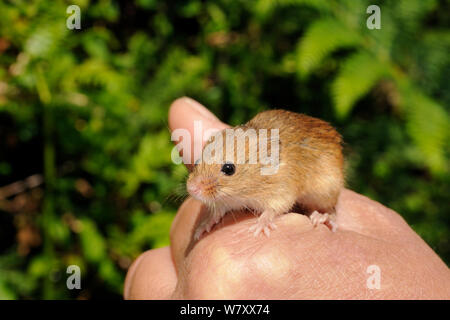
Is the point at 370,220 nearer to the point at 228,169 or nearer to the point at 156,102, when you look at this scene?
the point at 228,169

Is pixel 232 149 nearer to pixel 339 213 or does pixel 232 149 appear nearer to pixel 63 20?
pixel 339 213

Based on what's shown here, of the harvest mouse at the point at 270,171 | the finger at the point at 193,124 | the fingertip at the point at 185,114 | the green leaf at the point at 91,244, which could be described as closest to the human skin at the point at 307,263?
the harvest mouse at the point at 270,171

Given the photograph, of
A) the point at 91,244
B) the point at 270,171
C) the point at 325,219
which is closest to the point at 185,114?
the point at 270,171

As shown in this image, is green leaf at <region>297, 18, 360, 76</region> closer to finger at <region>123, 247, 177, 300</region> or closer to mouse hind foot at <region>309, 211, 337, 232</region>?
mouse hind foot at <region>309, 211, 337, 232</region>

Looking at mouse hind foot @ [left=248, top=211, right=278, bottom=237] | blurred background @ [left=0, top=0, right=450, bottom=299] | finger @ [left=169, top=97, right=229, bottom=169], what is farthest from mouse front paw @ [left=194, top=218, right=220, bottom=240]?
blurred background @ [left=0, top=0, right=450, bottom=299]

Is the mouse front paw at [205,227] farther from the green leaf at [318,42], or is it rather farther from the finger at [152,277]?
the green leaf at [318,42]

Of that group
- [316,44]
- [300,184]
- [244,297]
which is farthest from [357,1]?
[244,297]
